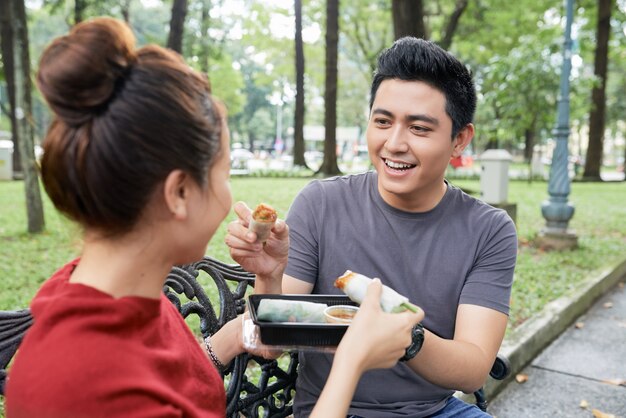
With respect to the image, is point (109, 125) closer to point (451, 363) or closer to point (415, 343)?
point (415, 343)

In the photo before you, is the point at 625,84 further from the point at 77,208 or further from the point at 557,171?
the point at 77,208

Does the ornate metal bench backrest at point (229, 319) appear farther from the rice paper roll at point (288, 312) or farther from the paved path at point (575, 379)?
the paved path at point (575, 379)

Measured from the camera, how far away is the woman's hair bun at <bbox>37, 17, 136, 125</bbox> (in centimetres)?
123

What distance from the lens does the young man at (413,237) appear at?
2184 mm

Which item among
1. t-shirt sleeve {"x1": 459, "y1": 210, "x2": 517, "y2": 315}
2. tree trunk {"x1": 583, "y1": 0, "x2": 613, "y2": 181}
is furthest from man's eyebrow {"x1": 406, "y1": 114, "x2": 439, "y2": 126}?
tree trunk {"x1": 583, "y1": 0, "x2": 613, "y2": 181}

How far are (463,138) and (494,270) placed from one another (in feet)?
2.00

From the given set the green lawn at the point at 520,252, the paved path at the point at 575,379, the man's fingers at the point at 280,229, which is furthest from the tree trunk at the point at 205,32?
the man's fingers at the point at 280,229

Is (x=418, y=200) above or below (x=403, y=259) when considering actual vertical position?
above

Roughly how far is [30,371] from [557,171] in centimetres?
880

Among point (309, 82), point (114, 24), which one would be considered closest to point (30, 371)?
point (114, 24)

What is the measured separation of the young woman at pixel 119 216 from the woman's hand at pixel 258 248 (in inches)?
18.8

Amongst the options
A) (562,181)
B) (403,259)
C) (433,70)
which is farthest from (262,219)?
(562,181)

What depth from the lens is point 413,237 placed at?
231cm

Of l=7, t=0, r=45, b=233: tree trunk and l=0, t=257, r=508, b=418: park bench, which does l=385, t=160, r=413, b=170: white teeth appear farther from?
l=7, t=0, r=45, b=233: tree trunk
